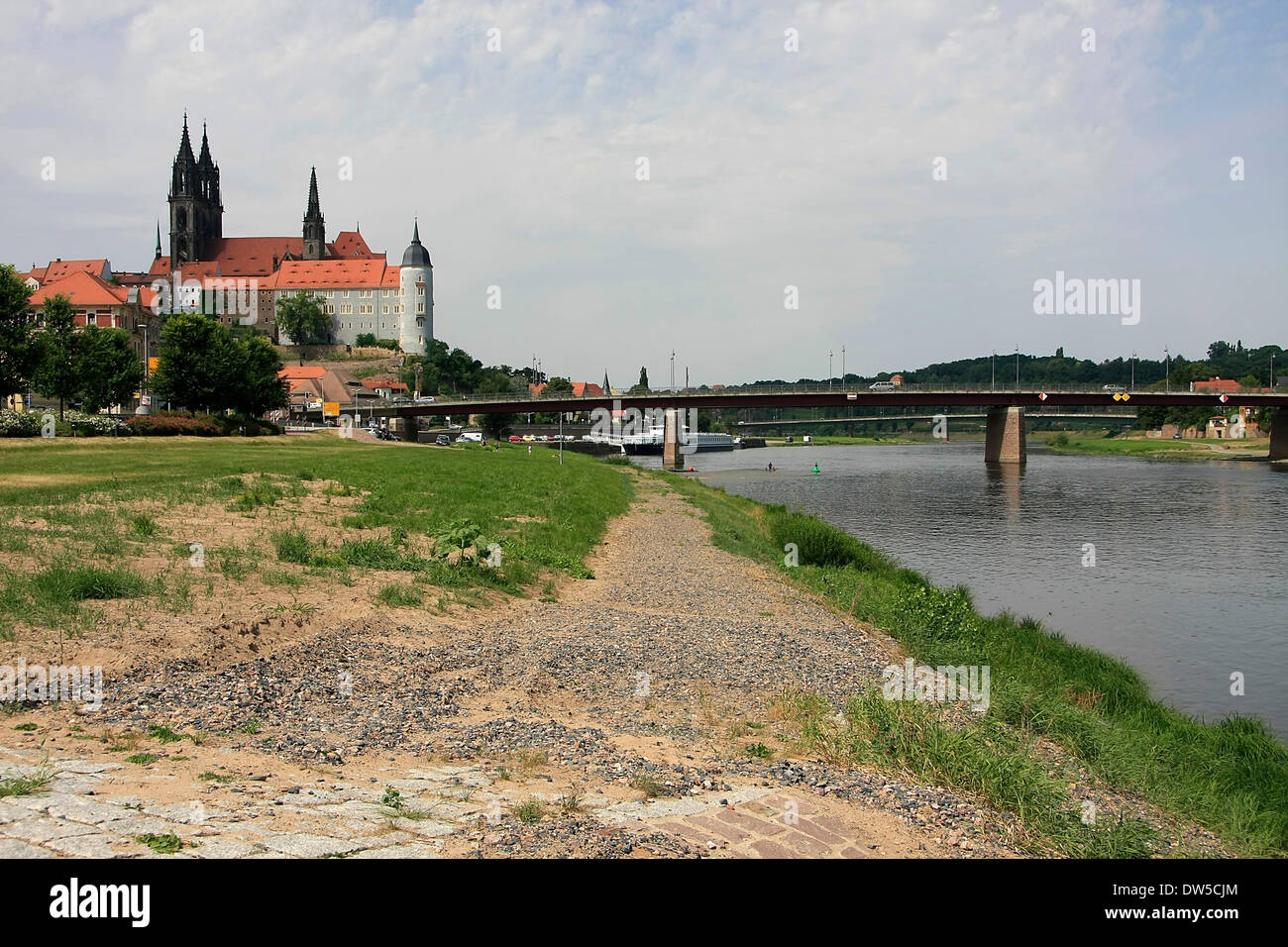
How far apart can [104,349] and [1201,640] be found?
79.3m

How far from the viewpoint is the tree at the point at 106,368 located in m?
72.3

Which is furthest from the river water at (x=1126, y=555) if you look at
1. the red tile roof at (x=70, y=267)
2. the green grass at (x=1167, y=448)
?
the red tile roof at (x=70, y=267)

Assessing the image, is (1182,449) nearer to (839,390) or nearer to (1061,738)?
(839,390)

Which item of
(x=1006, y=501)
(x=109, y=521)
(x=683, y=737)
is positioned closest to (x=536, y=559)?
(x=109, y=521)

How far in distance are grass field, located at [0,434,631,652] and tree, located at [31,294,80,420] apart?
32398 millimetres

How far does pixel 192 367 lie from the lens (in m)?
78.1

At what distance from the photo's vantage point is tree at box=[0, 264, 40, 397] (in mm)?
57531

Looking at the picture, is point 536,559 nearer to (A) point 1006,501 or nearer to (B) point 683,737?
(B) point 683,737

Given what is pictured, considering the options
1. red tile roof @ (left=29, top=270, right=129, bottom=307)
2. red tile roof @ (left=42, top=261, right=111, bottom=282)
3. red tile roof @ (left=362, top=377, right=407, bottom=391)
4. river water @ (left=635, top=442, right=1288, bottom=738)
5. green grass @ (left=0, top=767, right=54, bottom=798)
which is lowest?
river water @ (left=635, top=442, right=1288, bottom=738)

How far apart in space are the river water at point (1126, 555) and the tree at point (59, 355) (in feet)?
171

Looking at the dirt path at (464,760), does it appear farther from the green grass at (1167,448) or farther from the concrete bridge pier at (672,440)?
the green grass at (1167,448)

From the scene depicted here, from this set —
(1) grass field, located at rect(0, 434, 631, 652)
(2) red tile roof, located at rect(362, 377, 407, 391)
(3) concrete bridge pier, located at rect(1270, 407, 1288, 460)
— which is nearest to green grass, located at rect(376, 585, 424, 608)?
(1) grass field, located at rect(0, 434, 631, 652)

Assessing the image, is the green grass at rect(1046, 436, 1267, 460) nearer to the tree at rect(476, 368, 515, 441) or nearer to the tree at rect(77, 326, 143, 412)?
the tree at rect(476, 368, 515, 441)
